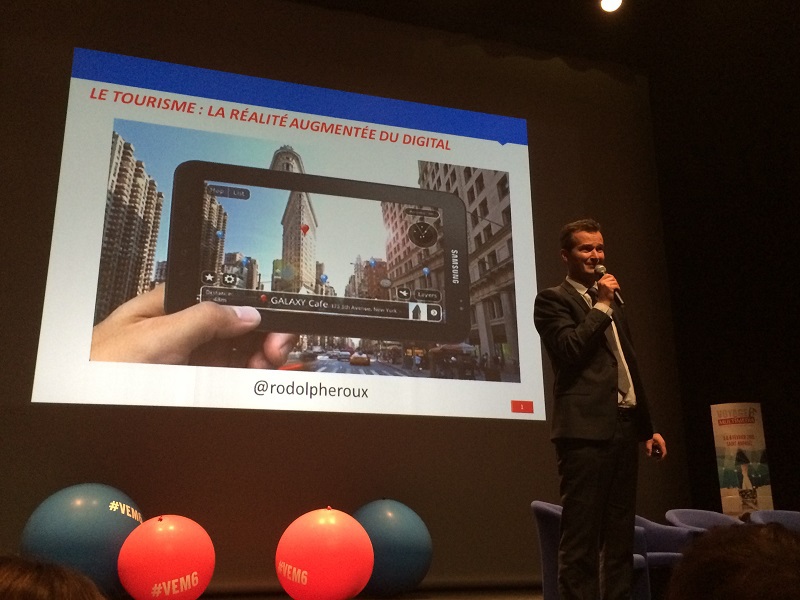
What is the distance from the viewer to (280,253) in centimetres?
319

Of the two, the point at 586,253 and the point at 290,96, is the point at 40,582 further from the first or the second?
the point at 290,96

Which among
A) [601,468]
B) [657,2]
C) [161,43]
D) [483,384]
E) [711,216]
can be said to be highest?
[657,2]

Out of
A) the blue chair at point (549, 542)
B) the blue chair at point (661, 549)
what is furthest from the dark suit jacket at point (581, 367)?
the blue chair at point (661, 549)

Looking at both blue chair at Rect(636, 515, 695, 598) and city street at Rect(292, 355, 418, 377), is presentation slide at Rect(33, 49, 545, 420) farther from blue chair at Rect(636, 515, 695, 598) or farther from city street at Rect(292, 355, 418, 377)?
blue chair at Rect(636, 515, 695, 598)

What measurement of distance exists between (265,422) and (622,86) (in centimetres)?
288

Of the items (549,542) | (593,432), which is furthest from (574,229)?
(549,542)

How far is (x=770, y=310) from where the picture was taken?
11.2 ft

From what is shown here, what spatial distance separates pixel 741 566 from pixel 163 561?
2.20 m

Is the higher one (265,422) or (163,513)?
(265,422)

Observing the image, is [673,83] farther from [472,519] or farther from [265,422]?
[265,422]

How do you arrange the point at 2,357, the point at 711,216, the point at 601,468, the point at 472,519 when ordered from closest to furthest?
the point at 601,468, the point at 2,357, the point at 472,519, the point at 711,216

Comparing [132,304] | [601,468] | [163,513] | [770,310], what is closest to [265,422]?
[163,513]

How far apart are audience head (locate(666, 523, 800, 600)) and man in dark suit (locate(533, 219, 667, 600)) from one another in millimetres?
1317

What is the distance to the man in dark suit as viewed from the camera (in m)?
1.81
